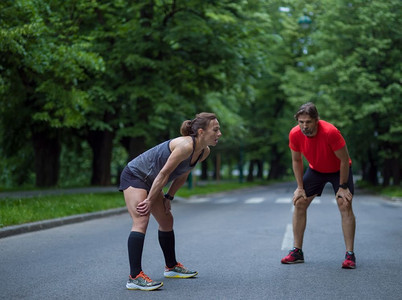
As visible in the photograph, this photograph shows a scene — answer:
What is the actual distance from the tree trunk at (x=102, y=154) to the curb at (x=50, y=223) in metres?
13.1

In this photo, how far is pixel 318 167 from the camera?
Answer: 6559mm

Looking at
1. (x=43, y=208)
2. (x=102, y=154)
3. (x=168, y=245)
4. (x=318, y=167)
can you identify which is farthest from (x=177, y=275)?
(x=102, y=154)

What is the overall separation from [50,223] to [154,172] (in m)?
6.00

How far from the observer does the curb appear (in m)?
9.38

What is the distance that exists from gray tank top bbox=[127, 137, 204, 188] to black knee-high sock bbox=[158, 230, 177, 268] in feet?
2.16

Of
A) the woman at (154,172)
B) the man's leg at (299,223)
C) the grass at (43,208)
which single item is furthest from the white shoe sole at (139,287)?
the grass at (43,208)

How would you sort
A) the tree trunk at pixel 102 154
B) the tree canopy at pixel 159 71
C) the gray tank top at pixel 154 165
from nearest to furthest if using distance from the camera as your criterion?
the gray tank top at pixel 154 165, the tree canopy at pixel 159 71, the tree trunk at pixel 102 154

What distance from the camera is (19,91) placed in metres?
17.4

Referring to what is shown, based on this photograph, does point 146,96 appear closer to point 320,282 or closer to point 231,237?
point 231,237

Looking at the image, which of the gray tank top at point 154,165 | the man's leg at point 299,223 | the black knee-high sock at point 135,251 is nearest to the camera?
the black knee-high sock at point 135,251

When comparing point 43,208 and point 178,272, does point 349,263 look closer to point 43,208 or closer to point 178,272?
point 178,272

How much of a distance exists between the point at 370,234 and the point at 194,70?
10196 mm

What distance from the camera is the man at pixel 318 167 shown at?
614 cm

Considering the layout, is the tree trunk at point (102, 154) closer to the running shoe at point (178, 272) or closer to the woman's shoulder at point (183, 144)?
the running shoe at point (178, 272)
